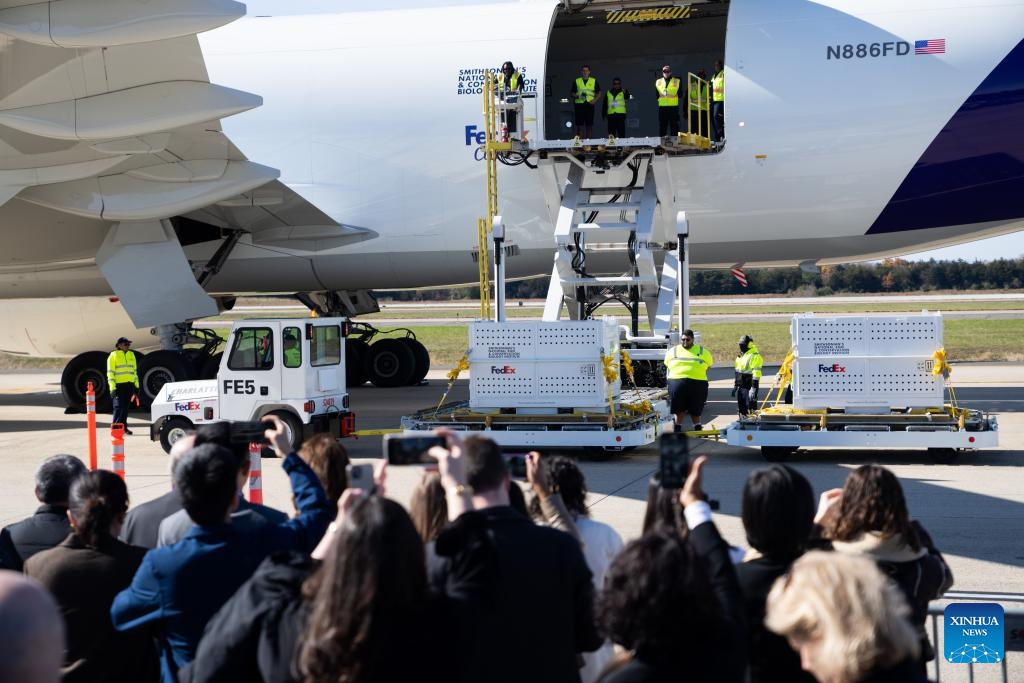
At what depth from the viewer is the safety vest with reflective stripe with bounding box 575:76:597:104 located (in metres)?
19.7

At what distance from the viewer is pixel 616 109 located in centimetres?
1964

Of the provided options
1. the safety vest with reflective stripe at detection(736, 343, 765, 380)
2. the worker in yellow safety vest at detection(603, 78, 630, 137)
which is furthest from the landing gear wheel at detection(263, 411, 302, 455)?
the worker in yellow safety vest at detection(603, 78, 630, 137)

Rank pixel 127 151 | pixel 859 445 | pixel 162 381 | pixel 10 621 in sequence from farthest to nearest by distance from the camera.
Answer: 1. pixel 162 381
2. pixel 127 151
3. pixel 859 445
4. pixel 10 621

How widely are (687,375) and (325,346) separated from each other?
16.7ft

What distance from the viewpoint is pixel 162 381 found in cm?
2044

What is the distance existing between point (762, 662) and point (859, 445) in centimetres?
1093

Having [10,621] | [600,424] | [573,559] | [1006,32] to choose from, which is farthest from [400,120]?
[10,621]

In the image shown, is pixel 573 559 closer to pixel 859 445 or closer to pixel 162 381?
pixel 859 445

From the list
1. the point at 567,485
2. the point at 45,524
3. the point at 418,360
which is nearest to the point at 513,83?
the point at 418,360

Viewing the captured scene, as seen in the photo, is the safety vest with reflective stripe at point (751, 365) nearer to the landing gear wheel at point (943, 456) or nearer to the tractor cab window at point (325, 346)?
the landing gear wheel at point (943, 456)

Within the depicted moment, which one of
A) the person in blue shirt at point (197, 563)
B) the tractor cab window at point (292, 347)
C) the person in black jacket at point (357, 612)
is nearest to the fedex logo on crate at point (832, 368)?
the tractor cab window at point (292, 347)

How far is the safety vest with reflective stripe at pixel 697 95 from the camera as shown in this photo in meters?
19.8

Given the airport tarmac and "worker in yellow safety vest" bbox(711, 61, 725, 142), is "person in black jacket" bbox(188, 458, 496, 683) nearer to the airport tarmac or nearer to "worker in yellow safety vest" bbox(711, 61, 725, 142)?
the airport tarmac

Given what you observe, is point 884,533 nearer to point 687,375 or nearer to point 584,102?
point 687,375
